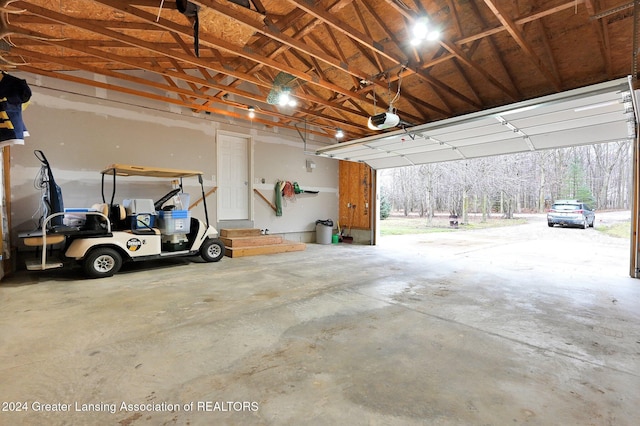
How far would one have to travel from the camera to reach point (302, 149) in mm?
9320

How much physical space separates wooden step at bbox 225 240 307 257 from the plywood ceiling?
3372mm

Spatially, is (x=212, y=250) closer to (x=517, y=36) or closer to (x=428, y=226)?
(x=517, y=36)

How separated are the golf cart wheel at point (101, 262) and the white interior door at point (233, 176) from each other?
305 cm

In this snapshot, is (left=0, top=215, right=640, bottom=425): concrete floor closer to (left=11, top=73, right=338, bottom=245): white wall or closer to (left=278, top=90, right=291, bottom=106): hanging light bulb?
(left=11, top=73, right=338, bottom=245): white wall

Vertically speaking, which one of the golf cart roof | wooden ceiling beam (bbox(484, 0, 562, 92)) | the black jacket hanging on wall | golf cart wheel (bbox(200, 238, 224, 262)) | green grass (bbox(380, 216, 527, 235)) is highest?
wooden ceiling beam (bbox(484, 0, 562, 92))

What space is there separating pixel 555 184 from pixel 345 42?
24922mm

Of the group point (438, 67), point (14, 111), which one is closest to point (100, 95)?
point (14, 111)

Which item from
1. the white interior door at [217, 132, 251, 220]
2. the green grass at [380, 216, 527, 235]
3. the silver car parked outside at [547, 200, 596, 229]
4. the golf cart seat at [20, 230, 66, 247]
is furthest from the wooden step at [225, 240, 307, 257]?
the silver car parked outside at [547, 200, 596, 229]

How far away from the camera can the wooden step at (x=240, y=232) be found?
743cm

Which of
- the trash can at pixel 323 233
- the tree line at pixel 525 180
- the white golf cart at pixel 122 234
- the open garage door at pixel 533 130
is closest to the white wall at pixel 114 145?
the white golf cart at pixel 122 234

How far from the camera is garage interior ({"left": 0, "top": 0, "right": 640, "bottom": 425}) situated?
1800 mm

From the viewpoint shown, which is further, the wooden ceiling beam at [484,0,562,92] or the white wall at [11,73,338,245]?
the white wall at [11,73,338,245]

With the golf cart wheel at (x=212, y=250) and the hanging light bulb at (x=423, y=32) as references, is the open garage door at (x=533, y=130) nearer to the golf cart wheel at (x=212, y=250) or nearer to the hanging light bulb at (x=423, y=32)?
the hanging light bulb at (x=423, y=32)

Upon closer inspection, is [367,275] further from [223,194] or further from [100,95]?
[100,95]
